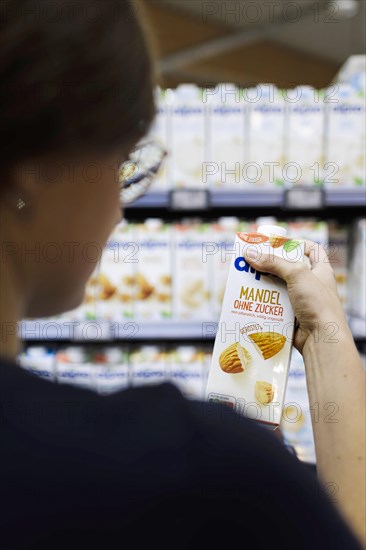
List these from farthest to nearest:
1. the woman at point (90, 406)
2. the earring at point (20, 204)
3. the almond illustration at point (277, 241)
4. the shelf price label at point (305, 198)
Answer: the shelf price label at point (305, 198) → the almond illustration at point (277, 241) → the earring at point (20, 204) → the woman at point (90, 406)

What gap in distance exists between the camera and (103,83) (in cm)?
45

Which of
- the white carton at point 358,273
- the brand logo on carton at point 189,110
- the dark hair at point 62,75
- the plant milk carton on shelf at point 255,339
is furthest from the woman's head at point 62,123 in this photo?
the white carton at point 358,273

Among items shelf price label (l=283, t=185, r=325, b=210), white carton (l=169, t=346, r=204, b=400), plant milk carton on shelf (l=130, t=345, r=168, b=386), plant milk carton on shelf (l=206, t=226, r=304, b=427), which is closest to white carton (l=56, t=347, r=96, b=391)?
plant milk carton on shelf (l=130, t=345, r=168, b=386)

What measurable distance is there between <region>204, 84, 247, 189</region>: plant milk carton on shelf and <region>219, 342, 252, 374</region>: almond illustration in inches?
33.8

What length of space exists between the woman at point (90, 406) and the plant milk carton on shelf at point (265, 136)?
1158 mm

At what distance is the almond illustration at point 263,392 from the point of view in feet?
2.88

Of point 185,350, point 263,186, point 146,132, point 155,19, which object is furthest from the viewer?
point 155,19

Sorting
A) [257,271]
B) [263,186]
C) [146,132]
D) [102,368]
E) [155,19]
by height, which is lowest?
[102,368]

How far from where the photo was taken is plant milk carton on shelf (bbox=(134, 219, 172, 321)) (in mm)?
1723

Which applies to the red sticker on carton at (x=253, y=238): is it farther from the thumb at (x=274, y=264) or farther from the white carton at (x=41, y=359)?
the white carton at (x=41, y=359)

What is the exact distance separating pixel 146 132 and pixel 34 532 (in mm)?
350

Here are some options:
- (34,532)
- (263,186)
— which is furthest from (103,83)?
(263,186)

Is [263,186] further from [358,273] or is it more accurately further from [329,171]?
[358,273]

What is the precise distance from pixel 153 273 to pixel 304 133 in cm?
63
